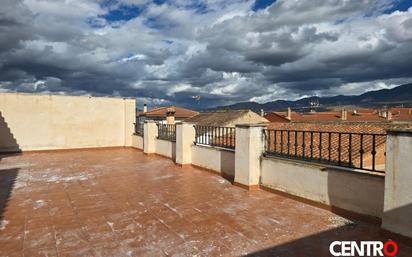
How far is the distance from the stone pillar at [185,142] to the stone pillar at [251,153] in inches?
134

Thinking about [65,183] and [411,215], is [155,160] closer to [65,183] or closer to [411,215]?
[65,183]

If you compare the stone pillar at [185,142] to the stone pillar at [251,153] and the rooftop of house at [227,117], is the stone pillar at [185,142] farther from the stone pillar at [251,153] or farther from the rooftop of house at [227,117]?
the rooftop of house at [227,117]

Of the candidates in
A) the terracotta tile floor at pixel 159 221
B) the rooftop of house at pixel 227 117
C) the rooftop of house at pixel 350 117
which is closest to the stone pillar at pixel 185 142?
the terracotta tile floor at pixel 159 221

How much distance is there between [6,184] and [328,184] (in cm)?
767

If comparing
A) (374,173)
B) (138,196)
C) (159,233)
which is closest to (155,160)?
(138,196)

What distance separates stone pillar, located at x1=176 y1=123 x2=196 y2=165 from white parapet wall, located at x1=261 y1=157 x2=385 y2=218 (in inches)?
150

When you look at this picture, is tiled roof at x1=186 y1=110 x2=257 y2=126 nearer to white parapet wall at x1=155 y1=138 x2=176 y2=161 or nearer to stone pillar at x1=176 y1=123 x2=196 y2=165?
white parapet wall at x1=155 y1=138 x2=176 y2=161

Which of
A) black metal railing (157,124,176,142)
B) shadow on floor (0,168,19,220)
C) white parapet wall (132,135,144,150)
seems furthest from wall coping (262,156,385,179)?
Result: white parapet wall (132,135,144,150)

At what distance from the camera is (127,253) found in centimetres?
379

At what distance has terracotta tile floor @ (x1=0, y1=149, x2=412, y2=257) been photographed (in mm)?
3932

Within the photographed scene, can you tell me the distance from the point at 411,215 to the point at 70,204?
5.68 meters

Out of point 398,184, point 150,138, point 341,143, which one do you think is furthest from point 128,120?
point 398,184

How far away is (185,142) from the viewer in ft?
33.3

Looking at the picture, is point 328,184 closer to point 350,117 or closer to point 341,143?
point 341,143
